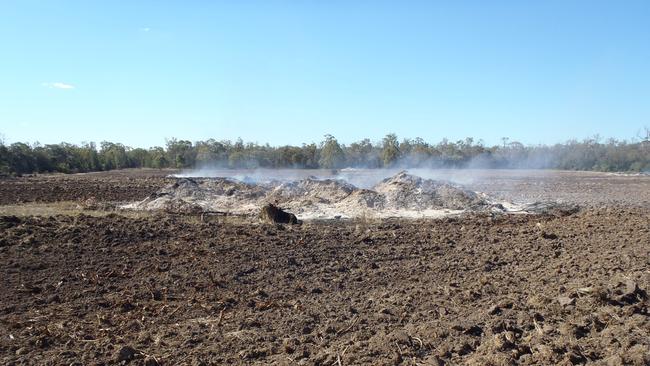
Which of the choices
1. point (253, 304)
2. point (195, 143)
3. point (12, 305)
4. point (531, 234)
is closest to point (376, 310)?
point (253, 304)

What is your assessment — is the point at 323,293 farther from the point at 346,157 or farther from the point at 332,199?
the point at 346,157

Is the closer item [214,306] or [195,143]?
[214,306]

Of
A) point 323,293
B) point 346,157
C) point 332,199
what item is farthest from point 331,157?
point 323,293

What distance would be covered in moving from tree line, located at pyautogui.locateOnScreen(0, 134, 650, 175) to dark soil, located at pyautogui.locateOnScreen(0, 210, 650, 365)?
2111 inches

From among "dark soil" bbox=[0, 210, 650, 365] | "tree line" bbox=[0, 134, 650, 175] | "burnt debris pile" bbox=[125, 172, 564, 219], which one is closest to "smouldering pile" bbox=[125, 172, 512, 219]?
"burnt debris pile" bbox=[125, 172, 564, 219]

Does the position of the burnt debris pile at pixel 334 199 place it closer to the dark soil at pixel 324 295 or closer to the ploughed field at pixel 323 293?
the ploughed field at pixel 323 293

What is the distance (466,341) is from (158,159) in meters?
87.4

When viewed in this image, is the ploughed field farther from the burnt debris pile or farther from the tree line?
the tree line

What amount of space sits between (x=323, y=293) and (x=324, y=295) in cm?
18

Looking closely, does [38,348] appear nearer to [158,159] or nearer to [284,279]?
[284,279]

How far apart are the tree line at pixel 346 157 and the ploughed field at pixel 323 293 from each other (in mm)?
52953

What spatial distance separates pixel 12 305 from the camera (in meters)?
7.93

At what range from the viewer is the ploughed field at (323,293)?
18.2ft

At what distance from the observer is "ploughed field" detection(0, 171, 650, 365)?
5.56m
